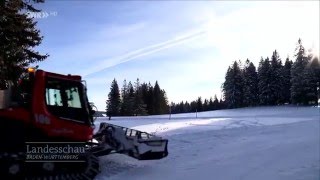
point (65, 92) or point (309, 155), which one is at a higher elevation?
point (65, 92)

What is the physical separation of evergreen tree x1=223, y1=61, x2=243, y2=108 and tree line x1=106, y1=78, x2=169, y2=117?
1793 cm

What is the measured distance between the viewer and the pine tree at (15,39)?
22016mm

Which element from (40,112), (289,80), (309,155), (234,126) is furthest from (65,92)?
(289,80)

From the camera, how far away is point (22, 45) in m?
24.4

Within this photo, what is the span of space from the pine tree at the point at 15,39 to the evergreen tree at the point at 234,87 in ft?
206

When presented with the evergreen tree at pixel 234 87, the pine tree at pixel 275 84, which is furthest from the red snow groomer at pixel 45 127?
the evergreen tree at pixel 234 87

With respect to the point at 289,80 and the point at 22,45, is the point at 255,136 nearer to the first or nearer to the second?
the point at 22,45

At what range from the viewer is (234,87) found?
276ft

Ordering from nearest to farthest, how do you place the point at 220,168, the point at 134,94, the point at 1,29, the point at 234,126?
the point at 220,168, the point at 1,29, the point at 234,126, the point at 134,94

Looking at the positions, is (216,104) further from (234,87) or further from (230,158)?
(230,158)

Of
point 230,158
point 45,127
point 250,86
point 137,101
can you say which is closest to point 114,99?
point 137,101

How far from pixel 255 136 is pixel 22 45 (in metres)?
14.1

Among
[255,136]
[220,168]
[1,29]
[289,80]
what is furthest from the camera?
[289,80]

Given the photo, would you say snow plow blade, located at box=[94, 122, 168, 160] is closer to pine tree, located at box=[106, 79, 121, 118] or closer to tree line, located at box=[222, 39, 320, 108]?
tree line, located at box=[222, 39, 320, 108]
